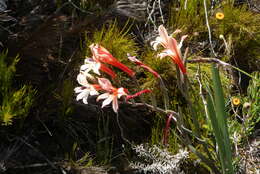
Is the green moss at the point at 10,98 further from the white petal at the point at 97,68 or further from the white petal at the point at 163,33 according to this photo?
the white petal at the point at 163,33

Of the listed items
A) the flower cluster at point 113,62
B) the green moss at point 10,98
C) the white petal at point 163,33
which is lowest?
the green moss at point 10,98

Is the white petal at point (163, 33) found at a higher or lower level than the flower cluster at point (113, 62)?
higher

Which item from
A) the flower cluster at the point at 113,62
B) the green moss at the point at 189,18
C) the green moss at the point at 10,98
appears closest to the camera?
the flower cluster at the point at 113,62

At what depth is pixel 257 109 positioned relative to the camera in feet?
6.54

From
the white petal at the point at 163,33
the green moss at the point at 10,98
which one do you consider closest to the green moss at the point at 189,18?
the green moss at the point at 10,98

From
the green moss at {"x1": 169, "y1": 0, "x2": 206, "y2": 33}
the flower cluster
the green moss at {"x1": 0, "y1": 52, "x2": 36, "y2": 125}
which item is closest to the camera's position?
the flower cluster

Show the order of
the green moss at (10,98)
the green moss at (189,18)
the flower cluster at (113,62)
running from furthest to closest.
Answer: the green moss at (189,18) → the green moss at (10,98) → the flower cluster at (113,62)

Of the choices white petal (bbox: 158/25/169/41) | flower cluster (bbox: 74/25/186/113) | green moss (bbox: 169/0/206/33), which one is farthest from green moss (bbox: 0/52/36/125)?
green moss (bbox: 169/0/206/33)

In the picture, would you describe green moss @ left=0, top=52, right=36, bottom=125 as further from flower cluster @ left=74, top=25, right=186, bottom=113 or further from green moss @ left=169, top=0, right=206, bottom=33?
green moss @ left=169, top=0, right=206, bottom=33

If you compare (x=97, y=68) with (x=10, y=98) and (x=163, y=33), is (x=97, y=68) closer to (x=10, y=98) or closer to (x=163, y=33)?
(x=163, y=33)

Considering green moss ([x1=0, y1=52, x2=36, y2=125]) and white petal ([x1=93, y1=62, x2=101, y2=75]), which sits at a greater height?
white petal ([x1=93, y1=62, x2=101, y2=75])

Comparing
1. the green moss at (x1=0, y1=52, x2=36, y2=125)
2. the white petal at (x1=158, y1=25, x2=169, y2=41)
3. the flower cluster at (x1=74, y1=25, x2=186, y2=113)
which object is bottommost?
the green moss at (x1=0, y1=52, x2=36, y2=125)

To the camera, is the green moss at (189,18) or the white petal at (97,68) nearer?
the white petal at (97,68)

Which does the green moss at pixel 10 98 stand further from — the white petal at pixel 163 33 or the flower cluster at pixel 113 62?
the white petal at pixel 163 33
